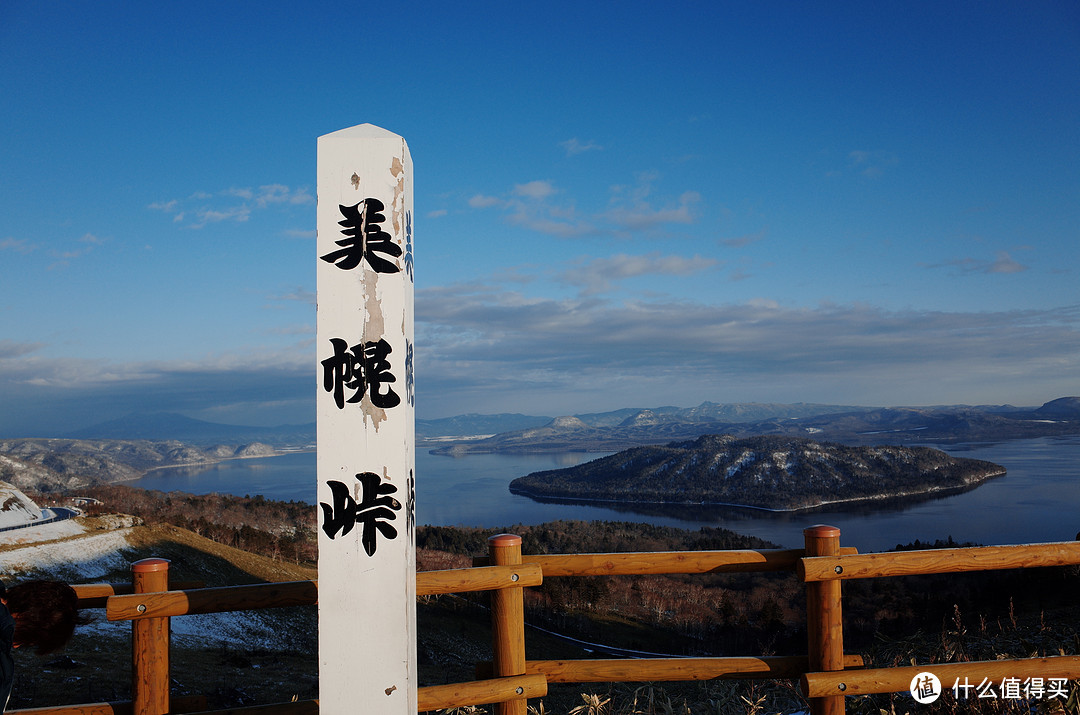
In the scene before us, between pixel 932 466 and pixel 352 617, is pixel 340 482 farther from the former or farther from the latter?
pixel 932 466

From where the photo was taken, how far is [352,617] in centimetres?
320

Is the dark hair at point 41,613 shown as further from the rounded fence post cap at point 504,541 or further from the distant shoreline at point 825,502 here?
the distant shoreline at point 825,502

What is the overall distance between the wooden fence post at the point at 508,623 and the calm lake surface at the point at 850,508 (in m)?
49.5

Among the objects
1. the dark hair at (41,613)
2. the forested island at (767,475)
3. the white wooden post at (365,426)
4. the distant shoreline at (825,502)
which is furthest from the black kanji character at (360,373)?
the forested island at (767,475)

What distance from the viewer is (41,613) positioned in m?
2.82

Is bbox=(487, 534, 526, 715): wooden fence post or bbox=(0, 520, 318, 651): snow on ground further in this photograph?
bbox=(0, 520, 318, 651): snow on ground

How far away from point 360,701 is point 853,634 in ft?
91.3

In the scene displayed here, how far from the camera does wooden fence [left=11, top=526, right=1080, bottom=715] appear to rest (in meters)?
3.43

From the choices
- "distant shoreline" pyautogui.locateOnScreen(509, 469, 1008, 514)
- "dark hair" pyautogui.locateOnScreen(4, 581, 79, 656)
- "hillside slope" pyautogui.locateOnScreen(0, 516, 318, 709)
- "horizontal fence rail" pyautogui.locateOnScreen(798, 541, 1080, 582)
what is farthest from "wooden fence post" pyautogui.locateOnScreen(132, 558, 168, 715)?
"distant shoreline" pyautogui.locateOnScreen(509, 469, 1008, 514)

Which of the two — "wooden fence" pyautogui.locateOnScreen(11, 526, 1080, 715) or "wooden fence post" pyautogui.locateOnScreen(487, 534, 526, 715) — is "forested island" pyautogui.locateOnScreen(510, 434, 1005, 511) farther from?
"wooden fence post" pyautogui.locateOnScreen(487, 534, 526, 715)

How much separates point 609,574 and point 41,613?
2795 millimetres

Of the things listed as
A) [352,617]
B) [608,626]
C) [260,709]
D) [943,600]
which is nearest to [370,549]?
[352,617]

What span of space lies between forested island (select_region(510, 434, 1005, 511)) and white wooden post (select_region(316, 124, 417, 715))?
90.0 meters

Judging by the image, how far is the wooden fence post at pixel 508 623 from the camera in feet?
11.8
